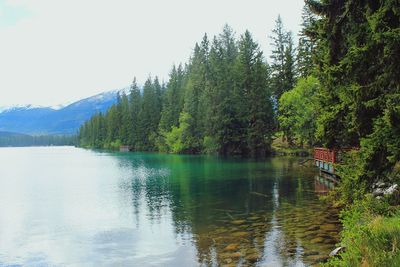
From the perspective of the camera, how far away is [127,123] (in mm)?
136375

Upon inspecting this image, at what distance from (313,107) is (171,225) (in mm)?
32416

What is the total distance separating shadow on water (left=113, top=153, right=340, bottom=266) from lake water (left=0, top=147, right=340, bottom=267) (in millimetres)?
34

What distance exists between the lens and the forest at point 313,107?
1288cm

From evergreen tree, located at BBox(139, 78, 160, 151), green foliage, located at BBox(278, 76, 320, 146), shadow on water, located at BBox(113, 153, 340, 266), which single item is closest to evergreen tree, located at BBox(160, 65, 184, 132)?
evergreen tree, located at BBox(139, 78, 160, 151)

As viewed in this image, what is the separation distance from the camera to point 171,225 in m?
19.8

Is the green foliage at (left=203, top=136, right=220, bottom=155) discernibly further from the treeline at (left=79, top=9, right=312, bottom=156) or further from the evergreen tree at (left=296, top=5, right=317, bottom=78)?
the evergreen tree at (left=296, top=5, right=317, bottom=78)

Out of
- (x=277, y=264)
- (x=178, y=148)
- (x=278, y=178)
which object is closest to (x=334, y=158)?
(x=278, y=178)

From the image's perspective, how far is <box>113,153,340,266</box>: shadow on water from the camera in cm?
1439

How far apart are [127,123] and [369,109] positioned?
12544 cm

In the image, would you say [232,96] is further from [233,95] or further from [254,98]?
[254,98]

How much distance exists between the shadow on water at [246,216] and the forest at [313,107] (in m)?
1.65

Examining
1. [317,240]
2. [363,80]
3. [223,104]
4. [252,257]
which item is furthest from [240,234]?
[223,104]

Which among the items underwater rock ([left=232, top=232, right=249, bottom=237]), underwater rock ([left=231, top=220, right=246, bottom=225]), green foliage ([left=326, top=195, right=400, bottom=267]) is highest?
green foliage ([left=326, top=195, right=400, bottom=267])

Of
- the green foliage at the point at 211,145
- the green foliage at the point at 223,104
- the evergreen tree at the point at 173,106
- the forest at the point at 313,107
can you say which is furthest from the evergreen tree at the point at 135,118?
the green foliage at the point at 211,145
